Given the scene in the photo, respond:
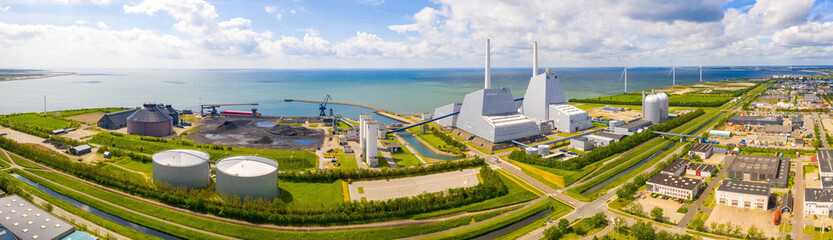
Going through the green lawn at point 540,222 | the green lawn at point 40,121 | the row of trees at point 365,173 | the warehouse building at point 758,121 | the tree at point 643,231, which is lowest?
the green lawn at point 540,222

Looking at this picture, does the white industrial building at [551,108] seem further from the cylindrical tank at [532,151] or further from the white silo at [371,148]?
the white silo at [371,148]

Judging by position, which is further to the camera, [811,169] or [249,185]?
[811,169]

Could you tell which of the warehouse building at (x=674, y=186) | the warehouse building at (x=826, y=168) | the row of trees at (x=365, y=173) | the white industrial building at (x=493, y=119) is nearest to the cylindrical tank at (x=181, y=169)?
the row of trees at (x=365, y=173)

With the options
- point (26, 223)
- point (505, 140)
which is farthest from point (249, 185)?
point (505, 140)

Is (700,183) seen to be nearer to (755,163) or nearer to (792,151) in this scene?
(755,163)

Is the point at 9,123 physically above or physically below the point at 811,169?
above

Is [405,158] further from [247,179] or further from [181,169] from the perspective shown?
[181,169]
